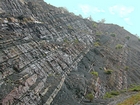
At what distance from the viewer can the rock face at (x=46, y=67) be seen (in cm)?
2520

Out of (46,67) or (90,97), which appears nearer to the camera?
(90,97)

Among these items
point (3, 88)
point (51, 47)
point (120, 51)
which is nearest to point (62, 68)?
point (51, 47)

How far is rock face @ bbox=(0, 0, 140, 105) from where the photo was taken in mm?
25203

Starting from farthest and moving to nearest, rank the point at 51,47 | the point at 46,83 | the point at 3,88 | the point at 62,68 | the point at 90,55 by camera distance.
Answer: the point at 90,55, the point at 51,47, the point at 62,68, the point at 46,83, the point at 3,88

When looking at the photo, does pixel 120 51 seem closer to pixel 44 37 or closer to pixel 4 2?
pixel 44 37

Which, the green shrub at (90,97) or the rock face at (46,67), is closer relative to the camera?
the rock face at (46,67)

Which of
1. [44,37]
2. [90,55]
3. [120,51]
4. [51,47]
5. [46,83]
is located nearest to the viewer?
[46,83]

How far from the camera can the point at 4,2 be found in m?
45.4

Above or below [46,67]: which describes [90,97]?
above

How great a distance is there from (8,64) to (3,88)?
482 centimetres

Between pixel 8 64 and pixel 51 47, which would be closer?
pixel 8 64

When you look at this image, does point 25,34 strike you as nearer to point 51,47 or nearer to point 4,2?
point 51,47

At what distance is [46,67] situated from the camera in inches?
1302

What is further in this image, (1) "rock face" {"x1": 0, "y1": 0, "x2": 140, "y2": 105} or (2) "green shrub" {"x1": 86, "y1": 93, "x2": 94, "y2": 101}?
(2) "green shrub" {"x1": 86, "y1": 93, "x2": 94, "y2": 101}
